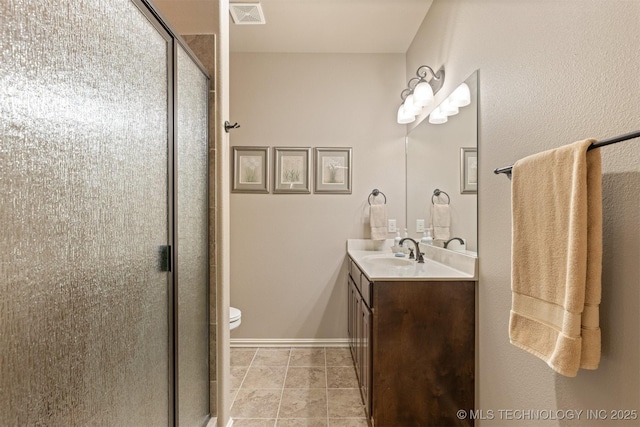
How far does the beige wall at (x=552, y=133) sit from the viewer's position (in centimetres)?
90

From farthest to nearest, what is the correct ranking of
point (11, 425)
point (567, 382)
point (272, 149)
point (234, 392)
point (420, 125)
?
point (272, 149), point (420, 125), point (234, 392), point (567, 382), point (11, 425)

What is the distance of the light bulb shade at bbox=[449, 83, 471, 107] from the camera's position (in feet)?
6.03

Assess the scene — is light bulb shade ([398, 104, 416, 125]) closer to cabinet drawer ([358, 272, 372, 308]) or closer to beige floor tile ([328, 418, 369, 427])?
cabinet drawer ([358, 272, 372, 308])

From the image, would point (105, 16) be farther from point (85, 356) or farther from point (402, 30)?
point (402, 30)

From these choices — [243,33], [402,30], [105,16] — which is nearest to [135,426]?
[105,16]

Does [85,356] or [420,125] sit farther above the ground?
[420,125]

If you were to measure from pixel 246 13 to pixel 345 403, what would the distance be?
267 centimetres

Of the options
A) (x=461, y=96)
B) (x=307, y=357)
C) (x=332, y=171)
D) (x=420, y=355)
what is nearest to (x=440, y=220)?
(x=461, y=96)

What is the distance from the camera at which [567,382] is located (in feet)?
3.63

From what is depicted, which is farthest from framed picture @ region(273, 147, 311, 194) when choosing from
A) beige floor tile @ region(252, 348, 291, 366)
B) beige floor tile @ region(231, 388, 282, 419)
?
beige floor tile @ region(231, 388, 282, 419)

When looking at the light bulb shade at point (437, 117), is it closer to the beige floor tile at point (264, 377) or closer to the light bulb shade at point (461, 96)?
the light bulb shade at point (461, 96)

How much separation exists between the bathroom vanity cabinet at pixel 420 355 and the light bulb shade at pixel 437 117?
102cm

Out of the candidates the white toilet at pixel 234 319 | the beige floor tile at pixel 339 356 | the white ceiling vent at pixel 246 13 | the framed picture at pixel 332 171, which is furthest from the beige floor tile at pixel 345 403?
the white ceiling vent at pixel 246 13

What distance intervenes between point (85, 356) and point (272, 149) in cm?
248
